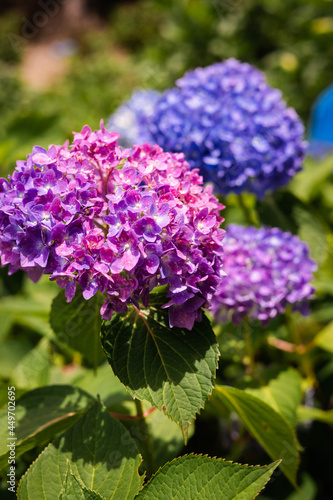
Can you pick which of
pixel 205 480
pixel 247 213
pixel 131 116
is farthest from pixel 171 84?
pixel 205 480

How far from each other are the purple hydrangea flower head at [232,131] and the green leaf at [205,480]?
112 centimetres

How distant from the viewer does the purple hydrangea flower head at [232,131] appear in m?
1.96

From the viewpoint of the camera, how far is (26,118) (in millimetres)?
2943

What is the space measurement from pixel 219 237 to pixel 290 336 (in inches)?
43.2

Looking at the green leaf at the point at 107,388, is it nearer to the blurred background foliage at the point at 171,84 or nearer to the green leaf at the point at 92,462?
the blurred background foliage at the point at 171,84

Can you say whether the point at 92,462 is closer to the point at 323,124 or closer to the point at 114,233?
the point at 114,233

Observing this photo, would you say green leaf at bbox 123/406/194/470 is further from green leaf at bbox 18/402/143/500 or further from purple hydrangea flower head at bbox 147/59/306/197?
purple hydrangea flower head at bbox 147/59/306/197

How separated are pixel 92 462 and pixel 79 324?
401mm

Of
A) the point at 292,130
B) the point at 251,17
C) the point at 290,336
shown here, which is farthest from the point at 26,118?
the point at 251,17

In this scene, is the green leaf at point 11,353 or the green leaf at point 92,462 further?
the green leaf at point 11,353

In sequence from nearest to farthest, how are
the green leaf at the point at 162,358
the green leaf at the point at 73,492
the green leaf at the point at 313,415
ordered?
the green leaf at the point at 73,492, the green leaf at the point at 162,358, the green leaf at the point at 313,415

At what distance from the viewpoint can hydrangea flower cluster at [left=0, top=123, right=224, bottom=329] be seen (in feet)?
3.48

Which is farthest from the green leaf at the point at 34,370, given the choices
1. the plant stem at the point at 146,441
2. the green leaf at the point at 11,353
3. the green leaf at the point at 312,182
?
the green leaf at the point at 312,182

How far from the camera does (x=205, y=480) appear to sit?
3.55 feet
